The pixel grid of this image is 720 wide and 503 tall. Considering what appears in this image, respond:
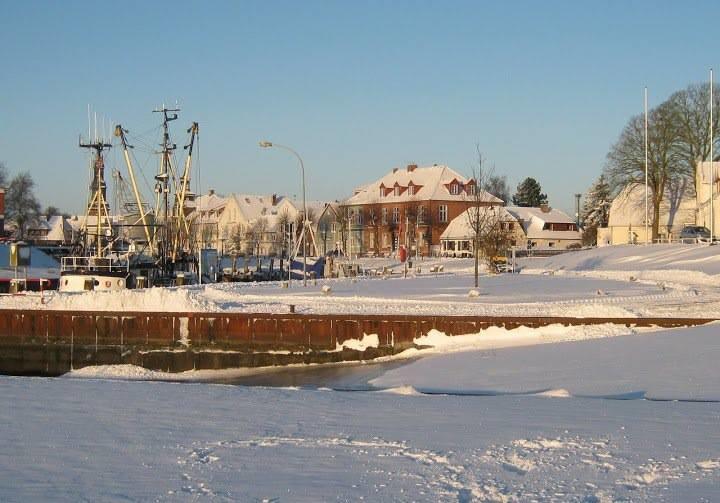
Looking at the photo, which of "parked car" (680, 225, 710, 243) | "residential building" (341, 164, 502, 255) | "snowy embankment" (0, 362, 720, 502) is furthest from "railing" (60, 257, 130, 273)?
"residential building" (341, 164, 502, 255)

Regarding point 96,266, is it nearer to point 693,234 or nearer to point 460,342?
point 460,342

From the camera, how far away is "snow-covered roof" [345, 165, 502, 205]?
397ft

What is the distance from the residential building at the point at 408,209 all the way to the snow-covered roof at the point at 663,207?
30.4 metres

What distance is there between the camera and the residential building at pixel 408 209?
394 ft

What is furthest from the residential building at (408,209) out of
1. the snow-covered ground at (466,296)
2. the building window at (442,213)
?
the snow-covered ground at (466,296)

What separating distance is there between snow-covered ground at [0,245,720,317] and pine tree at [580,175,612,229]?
246 feet

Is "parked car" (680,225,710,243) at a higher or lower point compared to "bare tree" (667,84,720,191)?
lower

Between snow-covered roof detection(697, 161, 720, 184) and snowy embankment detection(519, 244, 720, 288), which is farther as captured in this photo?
snow-covered roof detection(697, 161, 720, 184)

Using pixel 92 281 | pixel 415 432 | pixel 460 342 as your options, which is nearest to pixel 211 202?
pixel 92 281

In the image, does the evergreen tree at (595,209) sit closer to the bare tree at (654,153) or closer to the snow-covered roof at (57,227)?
the bare tree at (654,153)

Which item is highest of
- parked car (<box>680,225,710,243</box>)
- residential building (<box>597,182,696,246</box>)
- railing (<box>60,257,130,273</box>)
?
→ residential building (<box>597,182,696,246</box>)

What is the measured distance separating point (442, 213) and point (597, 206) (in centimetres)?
2734

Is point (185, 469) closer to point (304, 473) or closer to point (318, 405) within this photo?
point (304, 473)

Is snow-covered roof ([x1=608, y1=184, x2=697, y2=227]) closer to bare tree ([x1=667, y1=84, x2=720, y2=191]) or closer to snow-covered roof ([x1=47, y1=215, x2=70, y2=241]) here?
bare tree ([x1=667, y1=84, x2=720, y2=191])
